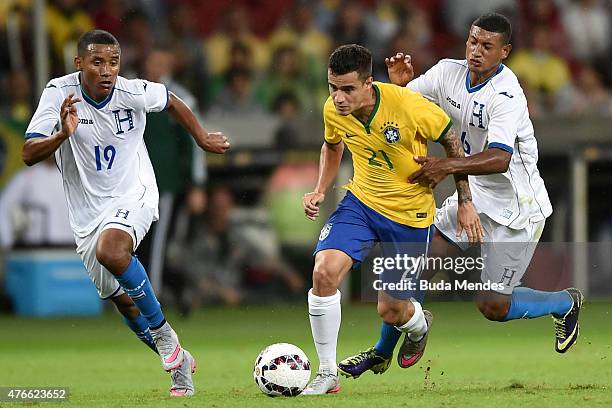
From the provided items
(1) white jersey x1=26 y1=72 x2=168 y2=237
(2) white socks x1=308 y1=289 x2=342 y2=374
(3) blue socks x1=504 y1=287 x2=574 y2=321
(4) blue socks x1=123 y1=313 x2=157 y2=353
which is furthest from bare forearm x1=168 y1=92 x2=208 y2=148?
(3) blue socks x1=504 y1=287 x2=574 y2=321

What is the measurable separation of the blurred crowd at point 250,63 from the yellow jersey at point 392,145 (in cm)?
524

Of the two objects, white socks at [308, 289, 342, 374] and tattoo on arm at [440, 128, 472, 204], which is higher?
tattoo on arm at [440, 128, 472, 204]

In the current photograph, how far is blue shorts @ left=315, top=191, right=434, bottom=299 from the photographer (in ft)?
26.0

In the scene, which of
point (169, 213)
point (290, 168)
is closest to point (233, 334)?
point (169, 213)

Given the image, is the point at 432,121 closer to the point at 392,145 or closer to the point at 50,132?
the point at 392,145

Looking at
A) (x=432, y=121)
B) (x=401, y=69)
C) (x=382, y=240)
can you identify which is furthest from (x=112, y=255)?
(x=401, y=69)

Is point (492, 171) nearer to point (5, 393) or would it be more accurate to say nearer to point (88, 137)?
point (88, 137)

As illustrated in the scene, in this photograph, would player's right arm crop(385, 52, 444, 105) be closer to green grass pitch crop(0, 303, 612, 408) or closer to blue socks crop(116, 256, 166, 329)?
green grass pitch crop(0, 303, 612, 408)

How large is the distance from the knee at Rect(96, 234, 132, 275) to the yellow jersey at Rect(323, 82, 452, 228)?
1.42 meters

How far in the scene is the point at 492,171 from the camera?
7938 millimetres

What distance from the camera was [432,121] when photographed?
7.86 metres

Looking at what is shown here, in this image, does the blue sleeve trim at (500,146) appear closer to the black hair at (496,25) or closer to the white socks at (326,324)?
the black hair at (496,25)

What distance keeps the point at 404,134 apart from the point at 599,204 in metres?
7.78

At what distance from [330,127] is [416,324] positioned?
1.37m
